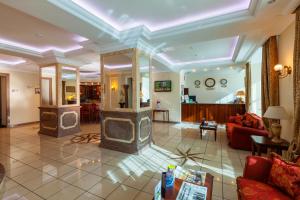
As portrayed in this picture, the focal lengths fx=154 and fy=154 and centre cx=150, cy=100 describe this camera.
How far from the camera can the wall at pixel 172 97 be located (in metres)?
7.61

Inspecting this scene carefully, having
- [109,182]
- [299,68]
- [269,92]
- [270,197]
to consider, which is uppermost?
[299,68]

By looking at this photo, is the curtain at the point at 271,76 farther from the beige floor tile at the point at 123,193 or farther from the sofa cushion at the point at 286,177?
the beige floor tile at the point at 123,193

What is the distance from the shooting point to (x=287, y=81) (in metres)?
2.94

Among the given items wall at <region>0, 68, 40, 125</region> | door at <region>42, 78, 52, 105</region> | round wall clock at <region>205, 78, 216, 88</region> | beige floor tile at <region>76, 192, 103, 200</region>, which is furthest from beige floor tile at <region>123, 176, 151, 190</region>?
round wall clock at <region>205, 78, 216, 88</region>

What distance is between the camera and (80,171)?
2.82 meters

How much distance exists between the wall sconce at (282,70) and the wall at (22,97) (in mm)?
9322

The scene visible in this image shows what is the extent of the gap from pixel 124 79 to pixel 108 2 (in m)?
5.73

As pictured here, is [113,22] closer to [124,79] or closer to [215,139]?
[215,139]

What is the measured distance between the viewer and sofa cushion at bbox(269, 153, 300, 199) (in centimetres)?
146

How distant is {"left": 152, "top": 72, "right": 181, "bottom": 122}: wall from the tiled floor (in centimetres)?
315

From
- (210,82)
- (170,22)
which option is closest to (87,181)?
(170,22)

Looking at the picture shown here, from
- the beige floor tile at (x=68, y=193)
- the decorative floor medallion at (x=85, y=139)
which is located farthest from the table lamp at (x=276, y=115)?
the decorative floor medallion at (x=85, y=139)

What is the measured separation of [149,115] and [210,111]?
4218 millimetres

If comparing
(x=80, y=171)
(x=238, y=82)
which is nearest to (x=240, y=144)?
(x=80, y=171)
